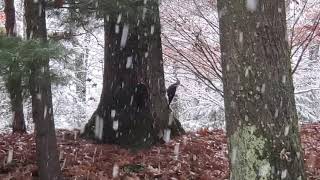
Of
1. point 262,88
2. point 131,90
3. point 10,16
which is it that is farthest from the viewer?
point 10,16

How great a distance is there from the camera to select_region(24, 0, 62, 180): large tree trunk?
4316 mm

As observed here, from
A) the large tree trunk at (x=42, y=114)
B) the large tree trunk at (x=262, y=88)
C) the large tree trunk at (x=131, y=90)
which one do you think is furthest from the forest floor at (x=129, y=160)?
the large tree trunk at (x=262, y=88)

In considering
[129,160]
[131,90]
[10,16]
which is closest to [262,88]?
[129,160]

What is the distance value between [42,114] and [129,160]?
1478 mm

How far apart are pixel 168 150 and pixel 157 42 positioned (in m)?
1.66

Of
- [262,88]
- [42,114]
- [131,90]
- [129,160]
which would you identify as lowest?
[129,160]

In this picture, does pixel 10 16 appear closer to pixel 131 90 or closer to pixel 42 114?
pixel 131 90

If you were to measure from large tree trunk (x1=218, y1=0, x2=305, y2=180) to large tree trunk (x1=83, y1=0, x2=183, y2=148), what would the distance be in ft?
9.07

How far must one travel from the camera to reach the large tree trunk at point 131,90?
627 cm

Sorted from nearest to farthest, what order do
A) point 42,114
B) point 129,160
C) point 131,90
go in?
point 42,114
point 129,160
point 131,90

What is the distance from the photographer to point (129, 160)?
5465mm

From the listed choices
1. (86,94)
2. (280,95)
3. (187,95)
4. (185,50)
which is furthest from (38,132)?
(86,94)

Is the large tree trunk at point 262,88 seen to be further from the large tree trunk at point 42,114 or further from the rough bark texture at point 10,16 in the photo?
the rough bark texture at point 10,16

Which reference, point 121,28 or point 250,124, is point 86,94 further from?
point 250,124
